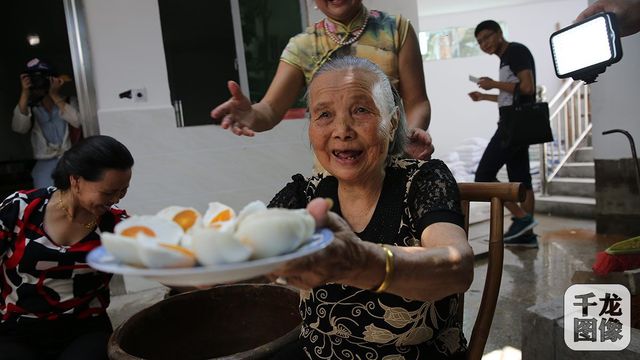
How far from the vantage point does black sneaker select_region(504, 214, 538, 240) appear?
4070 mm

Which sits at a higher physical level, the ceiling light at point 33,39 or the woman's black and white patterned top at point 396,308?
the ceiling light at point 33,39

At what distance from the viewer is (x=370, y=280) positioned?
2.59 feet

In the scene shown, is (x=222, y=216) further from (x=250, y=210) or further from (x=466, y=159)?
(x=466, y=159)

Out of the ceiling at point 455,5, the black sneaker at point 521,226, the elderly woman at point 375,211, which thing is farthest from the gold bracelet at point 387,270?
the ceiling at point 455,5

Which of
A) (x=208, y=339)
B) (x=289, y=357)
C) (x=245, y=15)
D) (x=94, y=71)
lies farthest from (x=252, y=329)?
(x=245, y=15)

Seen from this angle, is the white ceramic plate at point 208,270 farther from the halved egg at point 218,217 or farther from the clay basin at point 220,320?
the clay basin at point 220,320

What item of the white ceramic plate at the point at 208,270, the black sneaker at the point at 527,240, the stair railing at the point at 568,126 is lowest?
the black sneaker at the point at 527,240

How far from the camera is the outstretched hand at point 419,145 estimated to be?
146cm

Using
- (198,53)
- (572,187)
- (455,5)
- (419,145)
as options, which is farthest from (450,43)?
(419,145)

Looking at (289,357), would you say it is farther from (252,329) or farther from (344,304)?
(252,329)

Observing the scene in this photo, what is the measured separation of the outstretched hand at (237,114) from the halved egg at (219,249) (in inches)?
36.5

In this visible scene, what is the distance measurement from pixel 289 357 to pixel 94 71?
2855 millimetres

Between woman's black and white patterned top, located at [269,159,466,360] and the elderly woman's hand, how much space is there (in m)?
0.37

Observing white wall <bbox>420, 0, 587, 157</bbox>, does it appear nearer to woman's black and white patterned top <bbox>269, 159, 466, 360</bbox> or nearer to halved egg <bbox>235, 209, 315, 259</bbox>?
woman's black and white patterned top <bbox>269, 159, 466, 360</bbox>
